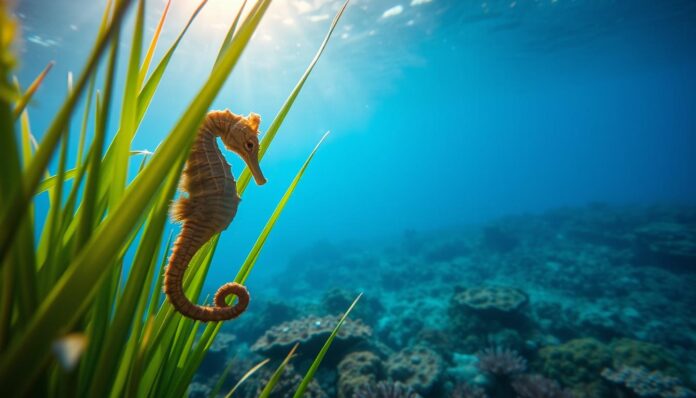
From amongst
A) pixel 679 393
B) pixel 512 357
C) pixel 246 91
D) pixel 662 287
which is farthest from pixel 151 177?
pixel 246 91

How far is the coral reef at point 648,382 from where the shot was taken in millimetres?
4195

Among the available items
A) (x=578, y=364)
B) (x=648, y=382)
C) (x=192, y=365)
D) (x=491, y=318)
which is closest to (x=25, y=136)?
(x=192, y=365)

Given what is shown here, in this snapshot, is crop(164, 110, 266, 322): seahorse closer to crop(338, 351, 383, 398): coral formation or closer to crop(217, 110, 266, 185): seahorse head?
crop(217, 110, 266, 185): seahorse head

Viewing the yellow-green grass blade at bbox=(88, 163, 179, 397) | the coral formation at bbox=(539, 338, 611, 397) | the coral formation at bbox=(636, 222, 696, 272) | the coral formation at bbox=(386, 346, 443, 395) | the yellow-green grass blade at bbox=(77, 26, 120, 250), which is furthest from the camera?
the coral formation at bbox=(636, 222, 696, 272)

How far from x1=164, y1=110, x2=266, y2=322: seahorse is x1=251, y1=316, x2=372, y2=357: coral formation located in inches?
169

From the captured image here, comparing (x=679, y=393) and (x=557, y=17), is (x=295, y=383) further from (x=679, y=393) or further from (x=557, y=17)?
(x=557, y=17)

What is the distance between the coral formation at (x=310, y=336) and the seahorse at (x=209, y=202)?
14.1ft

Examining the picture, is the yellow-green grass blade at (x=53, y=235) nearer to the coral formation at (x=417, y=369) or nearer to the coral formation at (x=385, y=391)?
the coral formation at (x=385, y=391)

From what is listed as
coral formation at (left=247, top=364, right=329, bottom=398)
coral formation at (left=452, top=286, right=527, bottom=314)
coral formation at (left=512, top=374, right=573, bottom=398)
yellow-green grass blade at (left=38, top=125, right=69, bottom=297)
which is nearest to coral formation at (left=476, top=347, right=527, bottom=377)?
coral formation at (left=512, top=374, right=573, bottom=398)

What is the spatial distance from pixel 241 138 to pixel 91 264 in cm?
85

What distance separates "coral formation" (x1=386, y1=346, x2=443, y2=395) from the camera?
14.2 feet

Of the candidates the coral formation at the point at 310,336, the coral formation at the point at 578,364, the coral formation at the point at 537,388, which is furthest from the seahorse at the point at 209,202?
the coral formation at the point at 578,364

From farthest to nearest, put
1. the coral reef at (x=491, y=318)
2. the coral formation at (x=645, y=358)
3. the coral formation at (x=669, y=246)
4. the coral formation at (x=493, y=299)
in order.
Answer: the coral formation at (x=669, y=246) → the coral formation at (x=493, y=299) → the coral reef at (x=491, y=318) → the coral formation at (x=645, y=358)

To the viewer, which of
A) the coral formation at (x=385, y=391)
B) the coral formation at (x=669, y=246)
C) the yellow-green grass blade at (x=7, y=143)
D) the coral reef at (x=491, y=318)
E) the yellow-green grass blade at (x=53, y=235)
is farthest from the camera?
the coral formation at (x=669, y=246)
